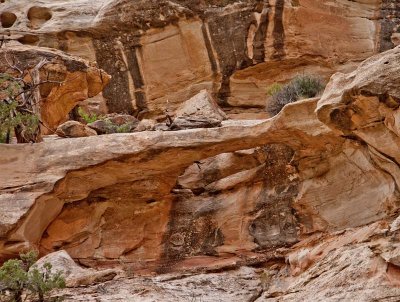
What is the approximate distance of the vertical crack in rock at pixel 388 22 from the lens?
2094cm

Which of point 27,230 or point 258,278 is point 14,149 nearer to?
point 27,230

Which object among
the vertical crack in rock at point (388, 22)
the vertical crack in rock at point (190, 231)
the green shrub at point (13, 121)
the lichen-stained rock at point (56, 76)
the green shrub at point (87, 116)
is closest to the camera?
the vertical crack in rock at point (190, 231)

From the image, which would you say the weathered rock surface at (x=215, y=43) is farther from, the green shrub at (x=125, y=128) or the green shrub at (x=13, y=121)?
the green shrub at (x=13, y=121)

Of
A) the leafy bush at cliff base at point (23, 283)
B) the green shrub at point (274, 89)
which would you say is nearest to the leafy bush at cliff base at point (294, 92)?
the green shrub at point (274, 89)

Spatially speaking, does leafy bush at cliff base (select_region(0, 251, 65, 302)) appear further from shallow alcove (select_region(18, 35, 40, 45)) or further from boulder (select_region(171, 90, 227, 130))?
shallow alcove (select_region(18, 35, 40, 45))

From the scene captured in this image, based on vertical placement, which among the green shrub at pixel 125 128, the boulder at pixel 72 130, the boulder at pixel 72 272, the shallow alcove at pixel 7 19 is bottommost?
the boulder at pixel 72 272

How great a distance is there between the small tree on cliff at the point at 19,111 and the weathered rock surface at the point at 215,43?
5.43 m

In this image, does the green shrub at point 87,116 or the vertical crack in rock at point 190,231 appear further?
the green shrub at point 87,116

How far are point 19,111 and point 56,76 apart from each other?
6.75ft

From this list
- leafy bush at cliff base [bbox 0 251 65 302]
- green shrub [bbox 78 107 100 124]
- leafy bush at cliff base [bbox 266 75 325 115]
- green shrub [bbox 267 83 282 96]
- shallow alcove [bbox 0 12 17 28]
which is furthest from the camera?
shallow alcove [bbox 0 12 17 28]

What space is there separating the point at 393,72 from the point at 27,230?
6420 mm

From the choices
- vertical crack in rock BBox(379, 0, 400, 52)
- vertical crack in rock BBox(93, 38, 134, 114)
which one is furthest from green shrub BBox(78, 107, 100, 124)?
vertical crack in rock BBox(379, 0, 400, 52)

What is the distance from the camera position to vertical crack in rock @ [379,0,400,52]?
68.7ft

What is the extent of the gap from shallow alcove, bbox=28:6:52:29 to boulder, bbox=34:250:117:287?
1109 cm
